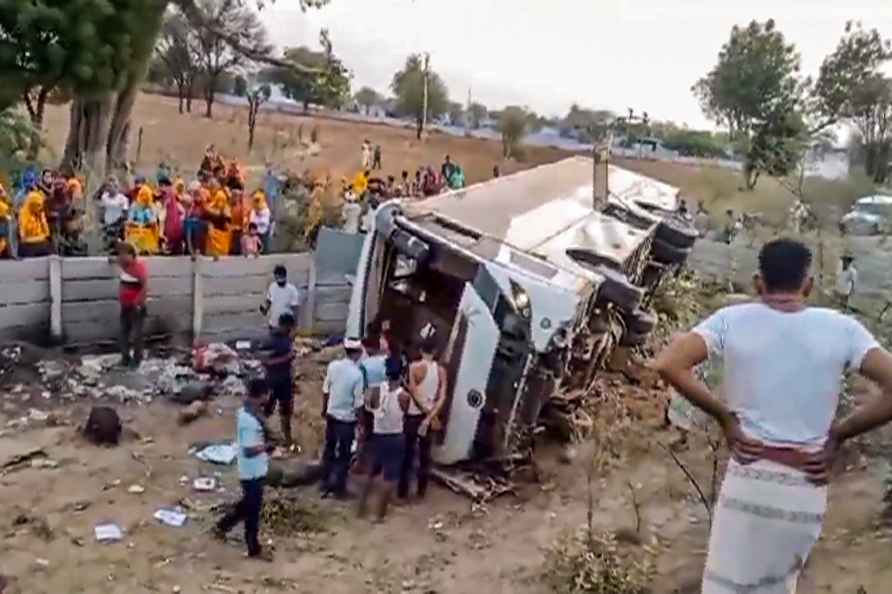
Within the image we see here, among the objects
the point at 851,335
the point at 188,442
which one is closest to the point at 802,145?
the point at 188,442

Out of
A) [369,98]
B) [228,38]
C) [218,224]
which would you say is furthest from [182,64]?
[218,224]

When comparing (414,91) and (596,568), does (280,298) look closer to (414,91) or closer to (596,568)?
(596,568)

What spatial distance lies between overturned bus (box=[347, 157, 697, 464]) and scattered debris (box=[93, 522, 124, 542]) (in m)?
2.38

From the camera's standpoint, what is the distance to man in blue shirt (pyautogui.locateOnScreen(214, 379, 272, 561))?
22.9 feet

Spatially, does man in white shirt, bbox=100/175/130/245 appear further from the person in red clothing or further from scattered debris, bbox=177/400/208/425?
scattered debris, bbox=177/400/208/425

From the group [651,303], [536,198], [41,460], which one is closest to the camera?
[41,460]

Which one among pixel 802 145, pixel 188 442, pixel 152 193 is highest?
pixel 802 145

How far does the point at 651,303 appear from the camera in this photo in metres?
14.5

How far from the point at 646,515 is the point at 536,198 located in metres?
4.91

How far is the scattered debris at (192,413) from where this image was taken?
9.86m

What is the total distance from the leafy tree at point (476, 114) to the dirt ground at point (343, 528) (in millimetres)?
56064

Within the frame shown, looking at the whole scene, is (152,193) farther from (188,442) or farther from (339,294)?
(188,442)

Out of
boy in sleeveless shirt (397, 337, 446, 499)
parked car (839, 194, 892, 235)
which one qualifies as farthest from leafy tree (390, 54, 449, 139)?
boy in sleeveless shirt (397, 337, 446, 499)

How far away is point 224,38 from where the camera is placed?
21.3 metres
